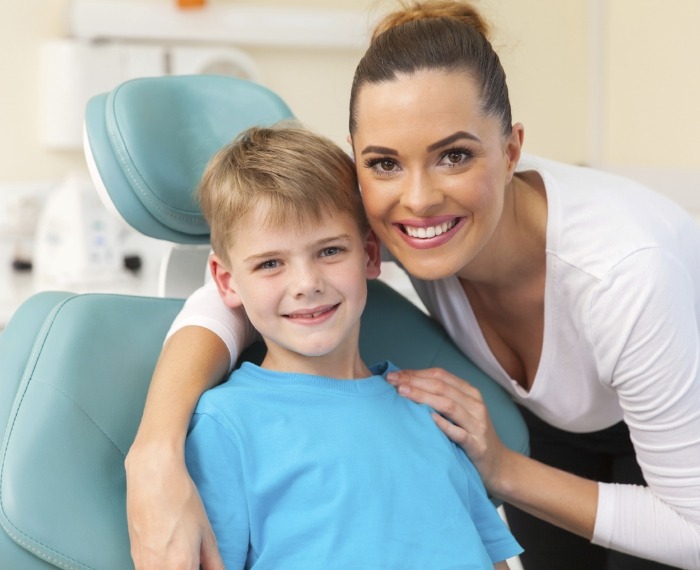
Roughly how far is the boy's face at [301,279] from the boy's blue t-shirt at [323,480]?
61 millimetres

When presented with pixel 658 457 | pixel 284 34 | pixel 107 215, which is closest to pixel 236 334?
pixel 658 457

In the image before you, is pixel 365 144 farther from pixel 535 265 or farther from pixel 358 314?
pixel 535 265

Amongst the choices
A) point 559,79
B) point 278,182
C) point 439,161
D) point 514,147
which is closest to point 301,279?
point 278,182

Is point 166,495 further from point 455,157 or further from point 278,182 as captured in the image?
point 455,157

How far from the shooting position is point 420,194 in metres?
1.19

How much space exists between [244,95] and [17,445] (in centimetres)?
73

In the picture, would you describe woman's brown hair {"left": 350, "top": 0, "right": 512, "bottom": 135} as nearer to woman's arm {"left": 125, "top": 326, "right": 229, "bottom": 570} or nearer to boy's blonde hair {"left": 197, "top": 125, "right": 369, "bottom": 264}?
boy's blonde hair {"left": 197, "top": 125, "right": 369, "bottom": 264}

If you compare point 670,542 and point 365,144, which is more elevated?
point 365,144

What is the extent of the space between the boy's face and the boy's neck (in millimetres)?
13

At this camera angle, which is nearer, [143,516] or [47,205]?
[143,516]

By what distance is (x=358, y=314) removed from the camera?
1240mm

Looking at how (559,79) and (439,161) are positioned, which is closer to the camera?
(439,161)

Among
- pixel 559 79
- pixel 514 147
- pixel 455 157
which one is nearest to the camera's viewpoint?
pixel 455 157

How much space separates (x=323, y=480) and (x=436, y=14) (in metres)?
0.66
